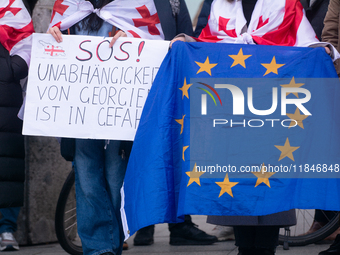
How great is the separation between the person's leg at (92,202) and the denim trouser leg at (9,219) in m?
1.12

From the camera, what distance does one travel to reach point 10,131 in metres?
3.32

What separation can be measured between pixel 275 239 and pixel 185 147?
0.74 m

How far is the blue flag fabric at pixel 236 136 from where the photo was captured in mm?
2361

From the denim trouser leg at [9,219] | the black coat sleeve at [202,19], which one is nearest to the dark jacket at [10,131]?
the denim trouser leg at [9,219]

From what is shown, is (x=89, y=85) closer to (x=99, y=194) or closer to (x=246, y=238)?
(x=99, y=194)

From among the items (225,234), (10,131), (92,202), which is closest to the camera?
(92,202)

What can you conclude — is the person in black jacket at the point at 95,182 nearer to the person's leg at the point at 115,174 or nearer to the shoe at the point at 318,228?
the person's leg at the point at 115,174

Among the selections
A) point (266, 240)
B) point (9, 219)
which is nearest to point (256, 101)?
point (266, 240)

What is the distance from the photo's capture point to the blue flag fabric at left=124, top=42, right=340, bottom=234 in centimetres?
236

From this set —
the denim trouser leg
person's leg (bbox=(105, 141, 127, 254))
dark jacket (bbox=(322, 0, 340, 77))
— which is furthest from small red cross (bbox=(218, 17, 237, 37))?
the denim trouser leg

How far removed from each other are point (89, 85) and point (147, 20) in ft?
1.94

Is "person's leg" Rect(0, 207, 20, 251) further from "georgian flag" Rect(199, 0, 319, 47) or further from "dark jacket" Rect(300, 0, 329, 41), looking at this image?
"dark jacket" Rect(300, 0, 329, 41)

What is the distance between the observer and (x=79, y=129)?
2637mm

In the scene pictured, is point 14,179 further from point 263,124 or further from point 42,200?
point 263,124
